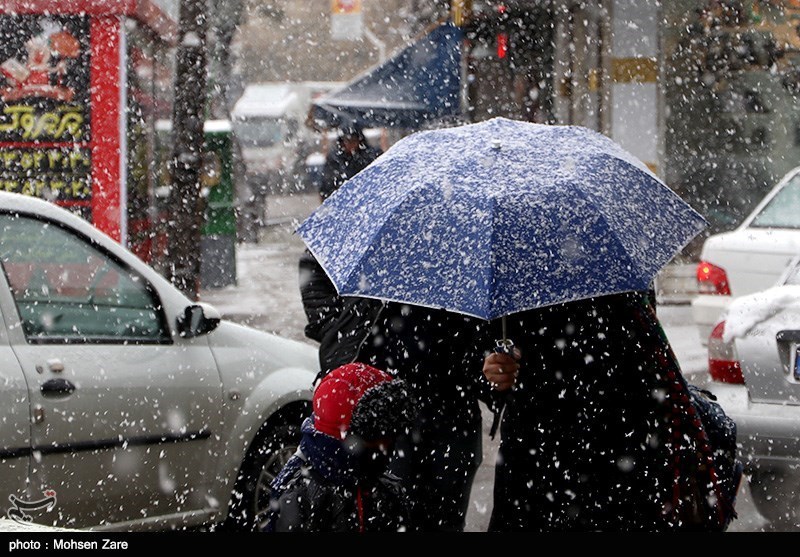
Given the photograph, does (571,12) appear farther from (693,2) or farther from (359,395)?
(359,395)

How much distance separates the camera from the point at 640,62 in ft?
57.3

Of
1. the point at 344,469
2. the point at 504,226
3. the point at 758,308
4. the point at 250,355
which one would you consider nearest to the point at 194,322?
the point at 250,355

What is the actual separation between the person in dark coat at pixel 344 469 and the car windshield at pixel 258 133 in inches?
1322

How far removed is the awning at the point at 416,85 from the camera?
19.4 metres

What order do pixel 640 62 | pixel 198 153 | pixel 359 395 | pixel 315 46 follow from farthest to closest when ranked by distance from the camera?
pixel 315 46, pixel 640 62, pixel 198 153, pixel 359 395

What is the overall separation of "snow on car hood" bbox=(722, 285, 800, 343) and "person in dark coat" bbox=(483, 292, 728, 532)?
244 centimetres

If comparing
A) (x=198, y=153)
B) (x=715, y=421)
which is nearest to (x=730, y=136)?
(x=198, y=153)

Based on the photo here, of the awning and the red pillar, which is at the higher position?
the red pillar

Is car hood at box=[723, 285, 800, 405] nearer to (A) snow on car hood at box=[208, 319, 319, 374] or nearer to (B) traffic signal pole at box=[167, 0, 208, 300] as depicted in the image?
(A) snow on car hood at box=[208, 319, 319, 374]

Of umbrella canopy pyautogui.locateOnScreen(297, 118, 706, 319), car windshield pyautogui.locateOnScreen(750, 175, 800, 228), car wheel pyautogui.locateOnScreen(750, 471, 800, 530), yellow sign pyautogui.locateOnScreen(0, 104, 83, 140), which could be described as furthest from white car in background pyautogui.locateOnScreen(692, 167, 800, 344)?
umbrella canopy pyautogui.locateOnScreen(297, 118, 706, 319)

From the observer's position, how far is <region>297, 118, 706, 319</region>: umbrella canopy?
339cm

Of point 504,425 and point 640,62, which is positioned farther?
point 640,62

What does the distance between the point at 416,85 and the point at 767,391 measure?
48.0 feet

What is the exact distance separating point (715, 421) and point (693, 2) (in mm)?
15196
